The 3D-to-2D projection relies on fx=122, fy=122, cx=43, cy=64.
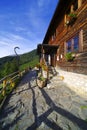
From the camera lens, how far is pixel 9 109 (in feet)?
17.5

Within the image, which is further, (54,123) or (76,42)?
(76,42)

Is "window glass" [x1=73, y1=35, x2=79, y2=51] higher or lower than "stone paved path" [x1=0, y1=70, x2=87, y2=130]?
higher

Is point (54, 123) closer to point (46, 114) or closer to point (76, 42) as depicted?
point (46, 114)

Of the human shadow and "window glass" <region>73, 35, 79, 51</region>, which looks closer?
the human shadow

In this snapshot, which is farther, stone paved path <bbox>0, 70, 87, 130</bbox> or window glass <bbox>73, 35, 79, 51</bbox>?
window glass <bbox>73, 35, 79, 51</bbox>

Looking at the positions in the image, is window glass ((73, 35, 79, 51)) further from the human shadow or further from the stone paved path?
the human shadow

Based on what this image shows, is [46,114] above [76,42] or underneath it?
underneath

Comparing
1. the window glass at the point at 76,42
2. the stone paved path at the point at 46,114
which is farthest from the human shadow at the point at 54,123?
the window glass at the point at 76,42

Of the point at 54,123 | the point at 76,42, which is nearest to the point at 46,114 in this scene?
the point at 54,123

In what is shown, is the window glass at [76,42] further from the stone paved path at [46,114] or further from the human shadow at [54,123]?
the human shadow at [54,123]

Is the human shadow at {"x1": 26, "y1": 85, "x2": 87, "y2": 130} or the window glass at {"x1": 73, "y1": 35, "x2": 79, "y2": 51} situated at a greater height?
the window glass at {"x1": 73, "y1": 35, "x2": 79, "y2": 51}

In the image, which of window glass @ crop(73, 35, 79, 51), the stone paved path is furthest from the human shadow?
window glass @ crop(73, 35, 79, 51)

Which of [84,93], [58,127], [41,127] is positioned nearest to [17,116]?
[41,127]

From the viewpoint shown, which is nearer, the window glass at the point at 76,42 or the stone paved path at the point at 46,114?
the stone paved path at the point at 46,114
